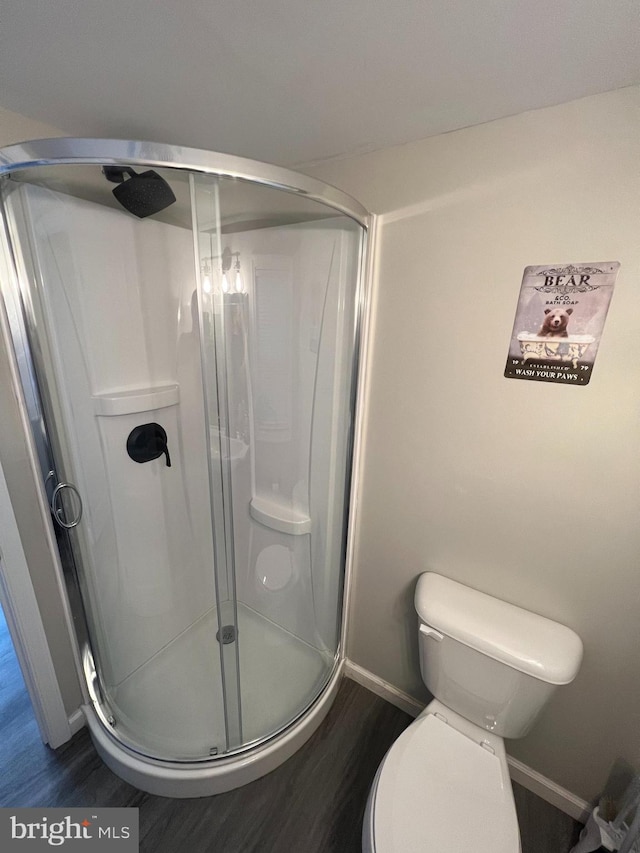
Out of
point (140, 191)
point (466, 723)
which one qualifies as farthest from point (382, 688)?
point (140, 191)

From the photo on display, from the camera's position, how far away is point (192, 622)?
182 cm

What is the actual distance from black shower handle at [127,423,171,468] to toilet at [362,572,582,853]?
126cm

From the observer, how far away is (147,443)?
149 centimetres

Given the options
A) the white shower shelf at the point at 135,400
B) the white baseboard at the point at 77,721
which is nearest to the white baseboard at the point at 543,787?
the white baseboard at the point at 77,721

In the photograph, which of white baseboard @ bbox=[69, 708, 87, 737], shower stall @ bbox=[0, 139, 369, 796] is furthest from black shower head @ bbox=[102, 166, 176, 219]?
white baseboard @ bbox=[69, 708, 87, 737]

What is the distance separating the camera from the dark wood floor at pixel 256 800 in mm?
1101

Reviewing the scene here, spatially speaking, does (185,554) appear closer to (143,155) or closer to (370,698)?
(370,698)

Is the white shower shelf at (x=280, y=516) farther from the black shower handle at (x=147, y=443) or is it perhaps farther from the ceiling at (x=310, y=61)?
the ceiling at (x=310, y=61)

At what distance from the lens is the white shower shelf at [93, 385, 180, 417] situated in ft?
4.22

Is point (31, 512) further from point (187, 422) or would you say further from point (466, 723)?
point (466, 723)

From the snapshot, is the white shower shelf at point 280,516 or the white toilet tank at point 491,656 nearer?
the white toilet tank at point 491,656

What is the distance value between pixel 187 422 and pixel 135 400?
0.31 meters

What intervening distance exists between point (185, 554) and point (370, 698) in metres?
1.14

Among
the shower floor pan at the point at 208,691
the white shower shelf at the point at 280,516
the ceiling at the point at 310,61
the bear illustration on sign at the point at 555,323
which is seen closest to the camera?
the ceiling at the point at 310,61
